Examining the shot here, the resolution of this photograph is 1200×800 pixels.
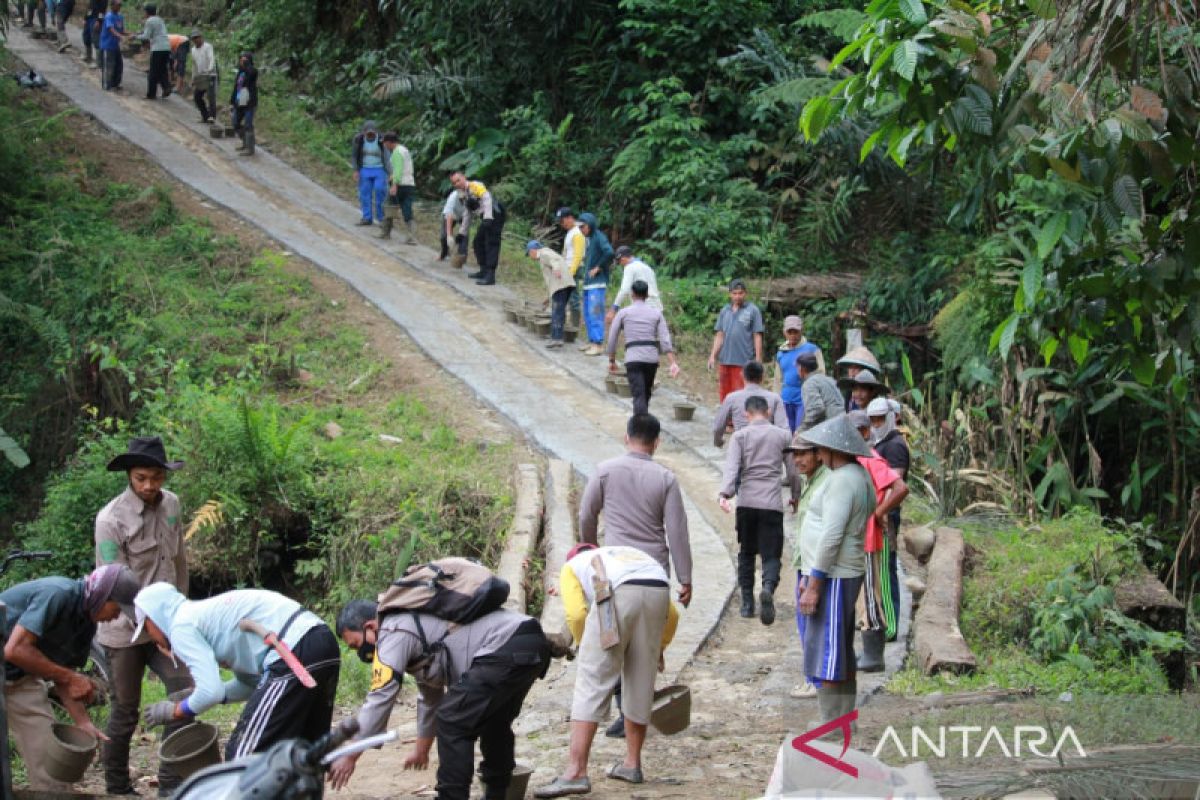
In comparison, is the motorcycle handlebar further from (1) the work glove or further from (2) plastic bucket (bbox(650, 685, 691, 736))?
(2) plastic bucket (bbox(650, 685, 691, 736))

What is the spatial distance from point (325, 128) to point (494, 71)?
386 cm

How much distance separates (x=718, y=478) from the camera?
1302cm

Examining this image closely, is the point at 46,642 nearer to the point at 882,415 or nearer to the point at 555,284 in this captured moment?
the point at 882,415

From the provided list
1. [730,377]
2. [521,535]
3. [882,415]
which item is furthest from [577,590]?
[730,377]

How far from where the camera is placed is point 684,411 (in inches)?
579

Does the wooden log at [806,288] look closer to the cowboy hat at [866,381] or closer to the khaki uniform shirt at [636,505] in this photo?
the cowboy hat at [866,381]

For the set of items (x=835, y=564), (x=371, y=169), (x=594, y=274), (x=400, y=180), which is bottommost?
(x=835, y=564)

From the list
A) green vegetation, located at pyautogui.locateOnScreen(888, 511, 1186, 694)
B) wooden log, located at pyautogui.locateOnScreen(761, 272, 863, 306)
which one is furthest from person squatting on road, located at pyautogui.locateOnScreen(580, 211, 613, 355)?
green vegetation, located at pyautogui.locateOnScreen(888, 511, 1186, 694)

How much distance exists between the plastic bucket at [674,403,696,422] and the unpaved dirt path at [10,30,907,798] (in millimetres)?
122

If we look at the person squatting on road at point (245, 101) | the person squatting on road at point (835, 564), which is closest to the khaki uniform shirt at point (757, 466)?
the person squatting on road at point (835, 564)

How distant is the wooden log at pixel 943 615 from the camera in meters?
8.52

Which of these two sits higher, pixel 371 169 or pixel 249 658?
pixel 371 169

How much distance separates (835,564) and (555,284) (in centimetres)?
1033

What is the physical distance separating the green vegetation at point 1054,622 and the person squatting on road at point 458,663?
2929mm
